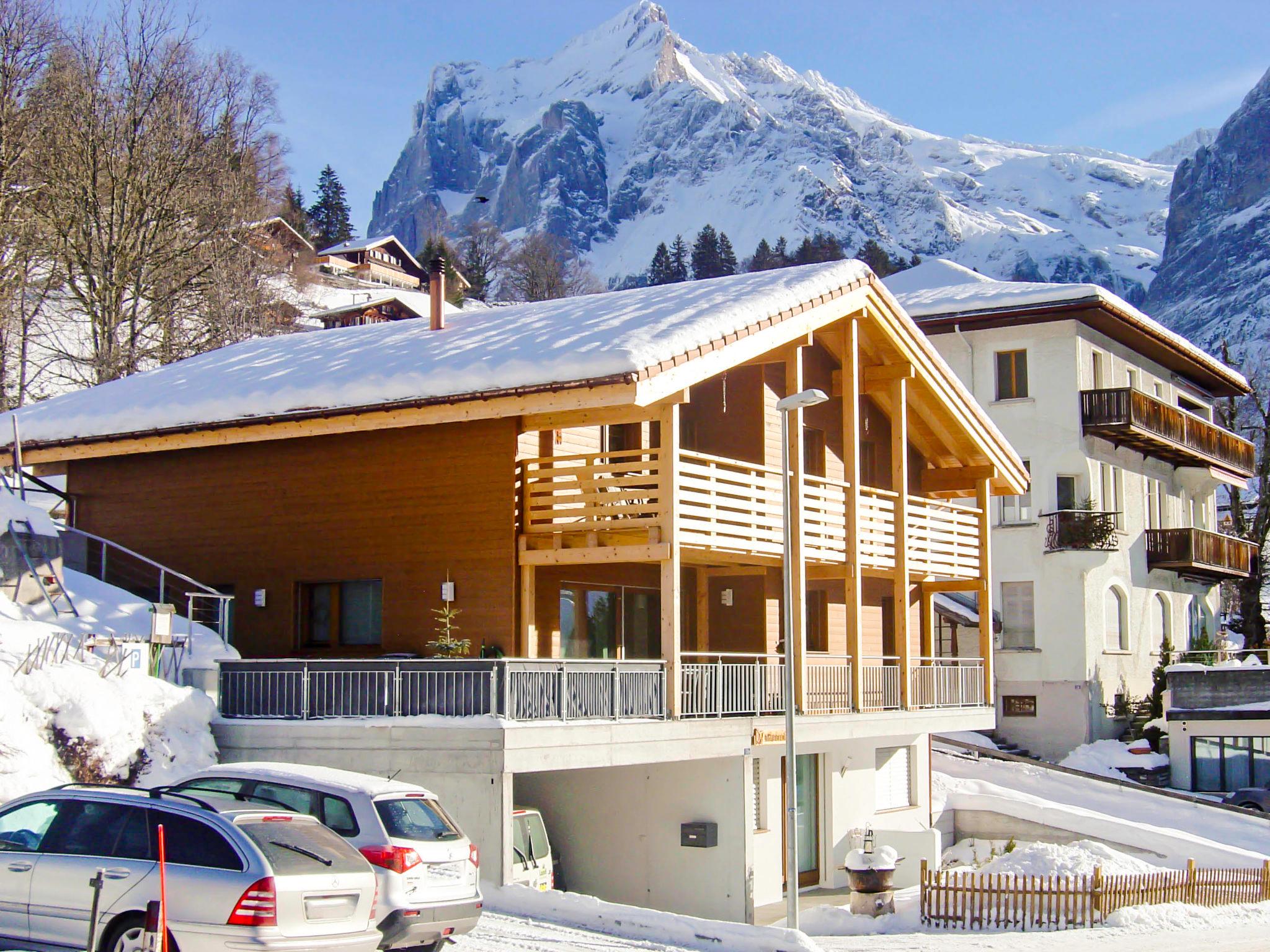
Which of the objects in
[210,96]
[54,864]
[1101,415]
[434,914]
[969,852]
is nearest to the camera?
[54,864]

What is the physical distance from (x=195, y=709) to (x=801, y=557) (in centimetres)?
936

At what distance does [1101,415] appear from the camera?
4141 cm

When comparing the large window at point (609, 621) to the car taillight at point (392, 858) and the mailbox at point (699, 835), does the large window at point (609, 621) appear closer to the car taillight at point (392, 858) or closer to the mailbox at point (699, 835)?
the mailbox at point (699, 835)

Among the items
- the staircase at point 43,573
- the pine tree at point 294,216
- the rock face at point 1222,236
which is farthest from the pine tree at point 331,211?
the staircase at point 43,573

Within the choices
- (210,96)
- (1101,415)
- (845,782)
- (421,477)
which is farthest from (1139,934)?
(210,96)

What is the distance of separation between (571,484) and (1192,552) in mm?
29676

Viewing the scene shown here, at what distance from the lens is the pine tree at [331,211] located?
141875mm

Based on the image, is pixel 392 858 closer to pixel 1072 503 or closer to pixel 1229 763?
pixel 1229 763

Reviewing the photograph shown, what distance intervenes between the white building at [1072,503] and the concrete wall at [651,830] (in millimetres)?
21786

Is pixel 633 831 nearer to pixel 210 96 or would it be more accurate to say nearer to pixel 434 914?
pixel 434 914

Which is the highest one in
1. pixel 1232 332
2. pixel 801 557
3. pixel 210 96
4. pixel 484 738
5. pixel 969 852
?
pixel 1232 332

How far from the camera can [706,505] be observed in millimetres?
21688

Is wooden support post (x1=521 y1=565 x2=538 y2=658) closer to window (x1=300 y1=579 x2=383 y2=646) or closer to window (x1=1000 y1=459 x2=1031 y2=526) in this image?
window (x1=300 y1=579 x2=383 y2=646)

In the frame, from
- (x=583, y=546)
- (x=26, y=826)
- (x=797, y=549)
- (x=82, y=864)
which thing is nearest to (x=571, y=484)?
(x=583, y=546)
